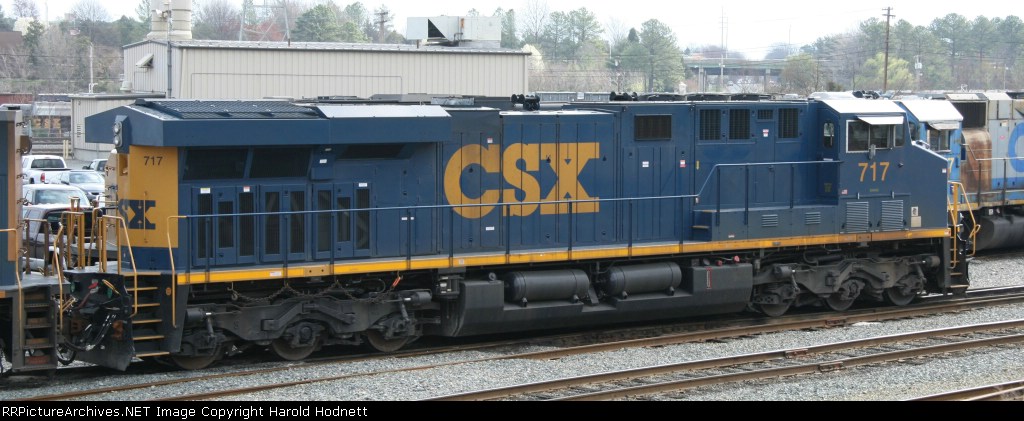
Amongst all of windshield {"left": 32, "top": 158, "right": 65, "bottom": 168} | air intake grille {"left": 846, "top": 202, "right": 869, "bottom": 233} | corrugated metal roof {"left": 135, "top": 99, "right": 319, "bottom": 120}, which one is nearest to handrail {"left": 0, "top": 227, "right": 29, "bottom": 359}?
corrugated metal roof {"left": 135, "top": 99, "right": 319, "bottom": 120}

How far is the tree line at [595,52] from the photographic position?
75250 mm

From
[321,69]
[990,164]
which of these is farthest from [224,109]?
[321,69]

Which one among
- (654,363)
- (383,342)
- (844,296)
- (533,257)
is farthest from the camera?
(844,296)

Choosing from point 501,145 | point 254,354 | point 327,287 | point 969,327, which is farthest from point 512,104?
point 969,327

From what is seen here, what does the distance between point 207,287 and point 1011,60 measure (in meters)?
93.0

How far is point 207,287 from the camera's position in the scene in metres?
10.7

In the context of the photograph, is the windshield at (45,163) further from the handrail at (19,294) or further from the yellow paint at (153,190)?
the handrail at (19,294)

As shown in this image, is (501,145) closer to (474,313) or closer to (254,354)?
(474,313)

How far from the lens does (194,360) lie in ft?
35.3

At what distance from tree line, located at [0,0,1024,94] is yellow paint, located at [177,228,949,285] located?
48.8 m

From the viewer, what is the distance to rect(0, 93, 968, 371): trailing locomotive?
413 inches

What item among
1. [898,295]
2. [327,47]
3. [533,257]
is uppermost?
[327,47]

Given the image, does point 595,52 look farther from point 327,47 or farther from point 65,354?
point 65,354

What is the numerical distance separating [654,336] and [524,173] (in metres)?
2.53
